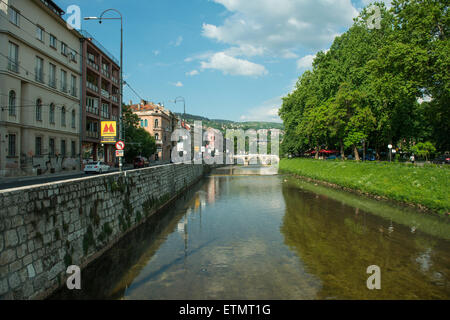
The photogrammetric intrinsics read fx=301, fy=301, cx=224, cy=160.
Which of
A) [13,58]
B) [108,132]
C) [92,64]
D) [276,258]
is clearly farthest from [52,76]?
[276,258]

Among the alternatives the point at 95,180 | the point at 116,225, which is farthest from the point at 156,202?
the point at 95,180

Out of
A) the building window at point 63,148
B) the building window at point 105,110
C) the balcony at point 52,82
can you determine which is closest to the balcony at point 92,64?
the building window at point 105,110

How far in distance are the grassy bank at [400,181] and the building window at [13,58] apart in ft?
96.7

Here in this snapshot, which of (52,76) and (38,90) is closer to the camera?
(38,90)

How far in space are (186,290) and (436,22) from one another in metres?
24.6

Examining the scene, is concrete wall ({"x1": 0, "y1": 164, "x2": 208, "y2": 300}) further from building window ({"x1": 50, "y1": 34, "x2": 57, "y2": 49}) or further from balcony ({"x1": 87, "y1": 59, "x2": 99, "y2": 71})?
balcony ({"x1": 87, "y1": 59, "x2": 99, "y2": 71})

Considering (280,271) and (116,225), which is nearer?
(280,271)

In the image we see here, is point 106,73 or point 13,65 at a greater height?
point 106,73

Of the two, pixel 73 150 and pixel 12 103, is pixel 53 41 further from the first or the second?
pixel 73 150

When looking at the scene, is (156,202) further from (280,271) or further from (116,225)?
(280,271)

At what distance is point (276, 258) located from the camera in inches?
343

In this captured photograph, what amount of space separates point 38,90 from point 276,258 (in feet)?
96.1

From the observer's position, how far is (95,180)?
9016mm

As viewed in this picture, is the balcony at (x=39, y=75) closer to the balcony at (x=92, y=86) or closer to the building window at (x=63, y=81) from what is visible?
the building window at (x=63, y=81)
